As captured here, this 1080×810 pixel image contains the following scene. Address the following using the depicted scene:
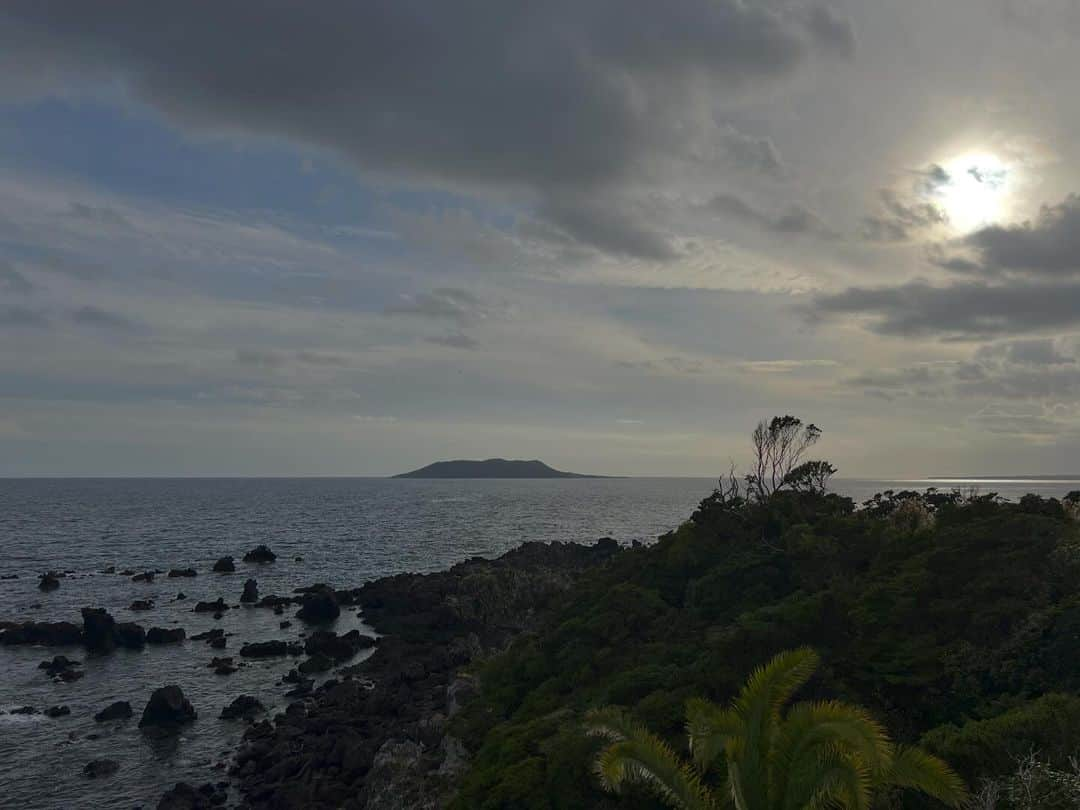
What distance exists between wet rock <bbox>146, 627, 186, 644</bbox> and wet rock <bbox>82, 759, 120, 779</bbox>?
23.7 metres

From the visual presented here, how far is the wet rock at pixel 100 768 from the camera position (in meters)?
32.3

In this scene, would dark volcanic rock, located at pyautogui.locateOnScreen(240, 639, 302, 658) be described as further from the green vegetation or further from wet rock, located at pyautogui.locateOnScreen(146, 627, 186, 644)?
the green vegetation

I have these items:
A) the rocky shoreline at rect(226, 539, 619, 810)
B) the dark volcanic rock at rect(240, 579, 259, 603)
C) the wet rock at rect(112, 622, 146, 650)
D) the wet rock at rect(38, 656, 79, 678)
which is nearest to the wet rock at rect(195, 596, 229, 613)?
the dark volcanic rock at rect(240, 579, 259, 603)

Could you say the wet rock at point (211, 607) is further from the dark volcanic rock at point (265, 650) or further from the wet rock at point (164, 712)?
the wet rock at point (164, 712)

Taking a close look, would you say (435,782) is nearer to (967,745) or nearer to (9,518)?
(967,745)

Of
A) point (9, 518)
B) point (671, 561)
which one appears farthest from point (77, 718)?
point (9, 518)

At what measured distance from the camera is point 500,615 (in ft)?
208

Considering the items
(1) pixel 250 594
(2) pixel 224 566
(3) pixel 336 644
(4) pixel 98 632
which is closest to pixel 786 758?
(3) pixel 336 644

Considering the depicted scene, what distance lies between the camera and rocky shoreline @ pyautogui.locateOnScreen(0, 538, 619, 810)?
1146 inches

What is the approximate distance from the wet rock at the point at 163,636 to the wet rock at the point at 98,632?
2412 millimetres

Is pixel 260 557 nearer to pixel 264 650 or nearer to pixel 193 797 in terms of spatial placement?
pixel 264 650

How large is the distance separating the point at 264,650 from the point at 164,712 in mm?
14399

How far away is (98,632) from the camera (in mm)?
53656

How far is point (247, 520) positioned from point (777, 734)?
16106cm
